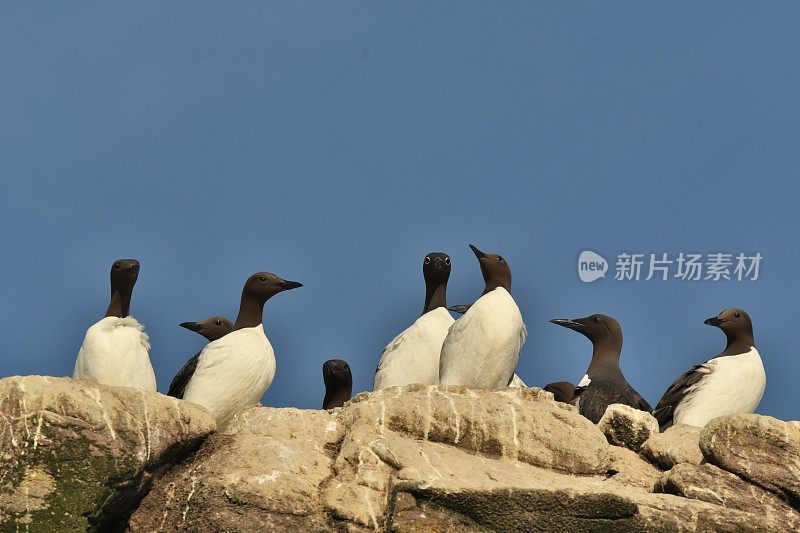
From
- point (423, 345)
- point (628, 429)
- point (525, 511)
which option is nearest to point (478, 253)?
point (423, 345)

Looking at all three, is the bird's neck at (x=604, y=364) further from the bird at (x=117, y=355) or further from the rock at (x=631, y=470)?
the bird at (x=117, y=355)

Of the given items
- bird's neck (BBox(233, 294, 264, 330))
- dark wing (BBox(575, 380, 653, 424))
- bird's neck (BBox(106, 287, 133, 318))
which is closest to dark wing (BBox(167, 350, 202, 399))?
bird's neck (BBox(233, 294, 264, 330))

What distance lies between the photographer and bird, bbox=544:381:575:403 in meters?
14.7

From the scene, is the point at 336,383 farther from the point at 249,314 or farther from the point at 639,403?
the point at 639,403

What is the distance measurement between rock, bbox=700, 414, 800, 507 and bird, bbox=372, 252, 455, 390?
357cm

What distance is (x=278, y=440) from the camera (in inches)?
405

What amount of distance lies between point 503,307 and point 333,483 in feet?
9.51

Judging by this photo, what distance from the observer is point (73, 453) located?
9.45 m

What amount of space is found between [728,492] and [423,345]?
4098 mm

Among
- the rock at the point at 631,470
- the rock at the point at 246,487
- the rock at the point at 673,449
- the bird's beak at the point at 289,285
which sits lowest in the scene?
the rock at the point at 246,487

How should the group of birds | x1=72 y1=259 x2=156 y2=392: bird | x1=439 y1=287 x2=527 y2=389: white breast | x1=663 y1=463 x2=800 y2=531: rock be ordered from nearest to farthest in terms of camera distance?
1. x1=663 y1=463 x2=800 y2=531: rock
2. x1=439 y1=287 x2=527 y2=389: white breast
3. the group of birds
4. x1=72 y1=259 x2=156 y2=392: bird

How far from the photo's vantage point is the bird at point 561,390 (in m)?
14.7

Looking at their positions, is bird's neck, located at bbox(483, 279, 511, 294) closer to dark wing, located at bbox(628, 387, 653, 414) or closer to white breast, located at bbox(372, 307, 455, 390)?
white breast, located at bbox(372, 307, 455, 390)

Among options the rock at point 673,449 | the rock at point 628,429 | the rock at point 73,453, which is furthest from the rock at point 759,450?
the rock at point 73,453
